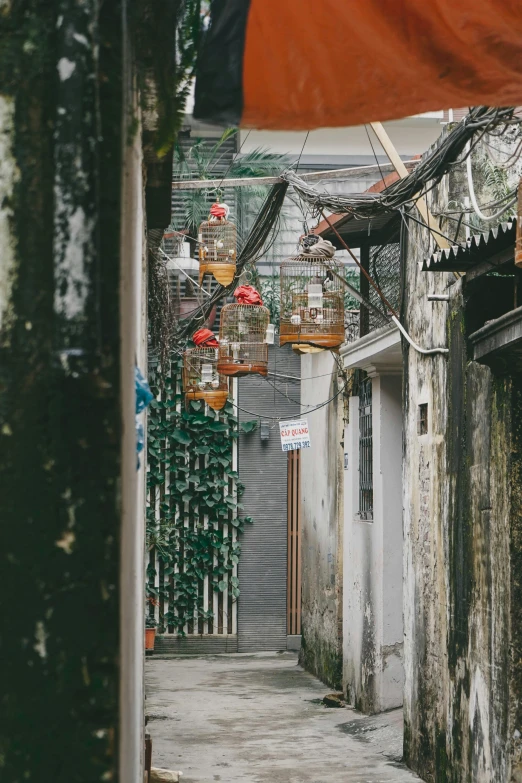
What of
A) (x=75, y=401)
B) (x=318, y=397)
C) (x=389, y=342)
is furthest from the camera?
(x=318, y=397)

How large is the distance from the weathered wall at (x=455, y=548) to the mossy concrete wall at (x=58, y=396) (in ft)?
16.1

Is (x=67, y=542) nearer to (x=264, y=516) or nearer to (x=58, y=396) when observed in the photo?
(x=58, y=396)

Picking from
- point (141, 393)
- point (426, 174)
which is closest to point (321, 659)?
point (426, 174)

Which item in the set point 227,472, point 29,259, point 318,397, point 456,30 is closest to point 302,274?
point 318,397

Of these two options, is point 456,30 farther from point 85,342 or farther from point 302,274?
point 302,274

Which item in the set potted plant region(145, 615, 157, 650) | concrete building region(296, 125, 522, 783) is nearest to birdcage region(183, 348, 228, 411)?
concrete building region(296, 125, 522, 783)

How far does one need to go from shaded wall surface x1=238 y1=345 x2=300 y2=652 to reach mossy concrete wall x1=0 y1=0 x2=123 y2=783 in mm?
13354

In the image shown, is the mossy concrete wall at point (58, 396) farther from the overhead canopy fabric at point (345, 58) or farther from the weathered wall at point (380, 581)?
the weathered wall at point (380, 581)

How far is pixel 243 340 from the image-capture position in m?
11.2

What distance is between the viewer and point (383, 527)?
424 inches

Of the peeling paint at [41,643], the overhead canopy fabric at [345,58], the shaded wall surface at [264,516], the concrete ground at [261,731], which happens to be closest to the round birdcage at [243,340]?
the concrete ground at [261,731]

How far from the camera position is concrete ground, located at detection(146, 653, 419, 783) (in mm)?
8539

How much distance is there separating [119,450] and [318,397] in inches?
509

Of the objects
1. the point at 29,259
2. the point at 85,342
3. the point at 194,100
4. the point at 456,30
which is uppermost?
the point at 456,30
